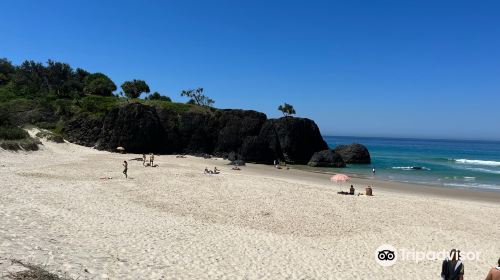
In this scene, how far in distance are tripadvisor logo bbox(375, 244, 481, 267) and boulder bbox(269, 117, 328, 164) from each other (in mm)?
48023

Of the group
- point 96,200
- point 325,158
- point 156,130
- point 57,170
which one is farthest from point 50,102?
point 96,200

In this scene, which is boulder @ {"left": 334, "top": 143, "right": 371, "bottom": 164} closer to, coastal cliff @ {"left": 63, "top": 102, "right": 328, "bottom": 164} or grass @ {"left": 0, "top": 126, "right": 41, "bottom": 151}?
coastal cliff @ {"left": 63, "top": 102, "right": 328, "bottom": 164}

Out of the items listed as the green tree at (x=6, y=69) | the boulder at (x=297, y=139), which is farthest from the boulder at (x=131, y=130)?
the green tree at (x=6, y=69)

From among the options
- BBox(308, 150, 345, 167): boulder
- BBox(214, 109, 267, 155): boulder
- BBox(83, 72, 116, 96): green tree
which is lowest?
BBox(308, 150, 345, 167): boulder

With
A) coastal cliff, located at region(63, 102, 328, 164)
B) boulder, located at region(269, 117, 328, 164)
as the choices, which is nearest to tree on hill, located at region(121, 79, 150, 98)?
coastal cliff, located at region(63, 102, 328, 164)

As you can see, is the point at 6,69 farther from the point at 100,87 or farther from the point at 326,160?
the point at 326,160

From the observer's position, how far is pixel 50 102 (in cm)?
6594

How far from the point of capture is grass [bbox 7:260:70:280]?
7281 millimetres

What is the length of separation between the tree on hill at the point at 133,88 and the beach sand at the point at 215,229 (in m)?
61.2

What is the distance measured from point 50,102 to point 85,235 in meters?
60.6

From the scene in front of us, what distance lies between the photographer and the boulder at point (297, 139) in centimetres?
6391

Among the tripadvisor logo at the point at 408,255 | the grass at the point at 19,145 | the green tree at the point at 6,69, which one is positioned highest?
the green tree at the point at 6,69

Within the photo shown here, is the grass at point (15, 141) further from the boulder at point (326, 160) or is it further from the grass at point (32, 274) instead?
the boulder at point (326, 160)

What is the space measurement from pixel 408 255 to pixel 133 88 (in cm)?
8218
